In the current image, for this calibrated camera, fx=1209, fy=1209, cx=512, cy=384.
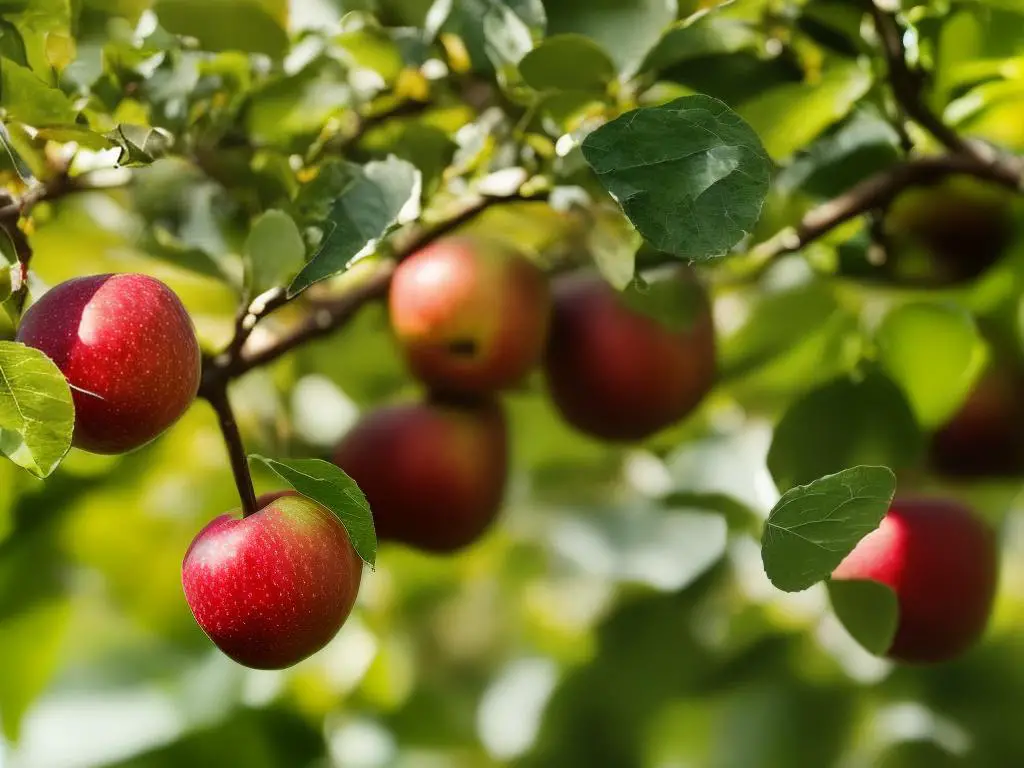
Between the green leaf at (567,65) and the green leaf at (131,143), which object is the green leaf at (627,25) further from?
the green leaf at (131,143)

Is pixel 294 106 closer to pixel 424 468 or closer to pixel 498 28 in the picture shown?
pixel 498 28

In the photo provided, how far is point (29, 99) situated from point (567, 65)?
274 mm

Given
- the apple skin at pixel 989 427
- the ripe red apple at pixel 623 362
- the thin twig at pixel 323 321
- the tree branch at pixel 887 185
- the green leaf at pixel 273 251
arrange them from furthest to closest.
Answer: the apple skin at pixel 989 427, the ripe red apple at pixel 623 362, the tree branch at pixel 887 185, the thin twig at pixel 323 321, the green leaf at pixel 273 251

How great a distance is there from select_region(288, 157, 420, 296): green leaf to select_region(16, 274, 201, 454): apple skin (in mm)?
58

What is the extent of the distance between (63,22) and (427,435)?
385mm

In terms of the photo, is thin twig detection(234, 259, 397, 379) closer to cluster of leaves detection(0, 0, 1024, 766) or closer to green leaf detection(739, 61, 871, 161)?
cluster of leaves detection(0, 0, 1024, 766)

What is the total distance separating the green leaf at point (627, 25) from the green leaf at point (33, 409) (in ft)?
1.27

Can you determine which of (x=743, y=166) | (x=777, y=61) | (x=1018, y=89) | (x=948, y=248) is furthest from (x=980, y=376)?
(x=743, y=166)

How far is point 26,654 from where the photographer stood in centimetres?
92

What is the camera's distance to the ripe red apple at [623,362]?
88 centimetres

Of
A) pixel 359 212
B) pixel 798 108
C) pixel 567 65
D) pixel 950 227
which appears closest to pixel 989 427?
pixel 950 227

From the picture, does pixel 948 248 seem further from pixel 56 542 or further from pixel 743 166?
pixel 56 542

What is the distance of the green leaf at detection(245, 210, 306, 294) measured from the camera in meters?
0.55

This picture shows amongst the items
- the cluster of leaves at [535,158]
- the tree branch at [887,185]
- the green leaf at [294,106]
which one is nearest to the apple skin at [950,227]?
the cluster of leaves at [535,158]
